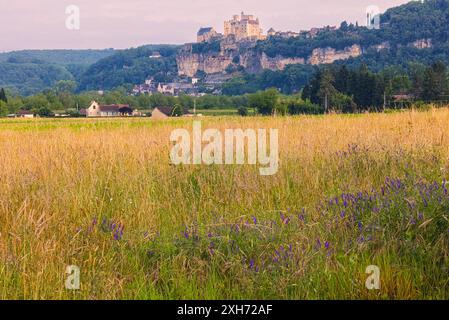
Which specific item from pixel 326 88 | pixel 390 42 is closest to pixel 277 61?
pixel 390 42

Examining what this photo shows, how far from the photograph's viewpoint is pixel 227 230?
4.13 m

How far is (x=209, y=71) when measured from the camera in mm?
62469

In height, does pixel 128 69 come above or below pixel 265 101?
above

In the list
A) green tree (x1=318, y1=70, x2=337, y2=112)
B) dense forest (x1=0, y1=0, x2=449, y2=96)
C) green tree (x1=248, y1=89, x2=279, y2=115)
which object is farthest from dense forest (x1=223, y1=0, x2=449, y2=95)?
green tree (x1=248, y1=89, x2=279, y2=115)

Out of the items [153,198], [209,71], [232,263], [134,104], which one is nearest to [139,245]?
[232,263]

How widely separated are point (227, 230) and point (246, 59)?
3008 inches

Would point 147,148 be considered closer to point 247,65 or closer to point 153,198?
point 153,198

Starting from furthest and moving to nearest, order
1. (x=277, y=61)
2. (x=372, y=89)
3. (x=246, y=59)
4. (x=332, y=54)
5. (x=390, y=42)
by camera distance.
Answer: (x=332, y=54)
(x=390, y=42)
(x=246, y=59)
(x=277, y=61)
(x=372, y=89)

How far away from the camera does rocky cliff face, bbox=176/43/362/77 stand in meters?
59.1

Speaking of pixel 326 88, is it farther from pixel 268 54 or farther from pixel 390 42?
pixel 390 42

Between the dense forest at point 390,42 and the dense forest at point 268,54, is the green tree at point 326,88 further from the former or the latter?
the dense forest at point 390,42

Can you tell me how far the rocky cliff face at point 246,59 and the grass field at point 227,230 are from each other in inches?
1614

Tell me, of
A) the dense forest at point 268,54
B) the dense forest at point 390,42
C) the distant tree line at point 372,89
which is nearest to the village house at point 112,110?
the dense forest at point 268,54

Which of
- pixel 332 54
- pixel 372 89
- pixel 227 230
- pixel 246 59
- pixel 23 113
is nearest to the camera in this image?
pixel 227 230
